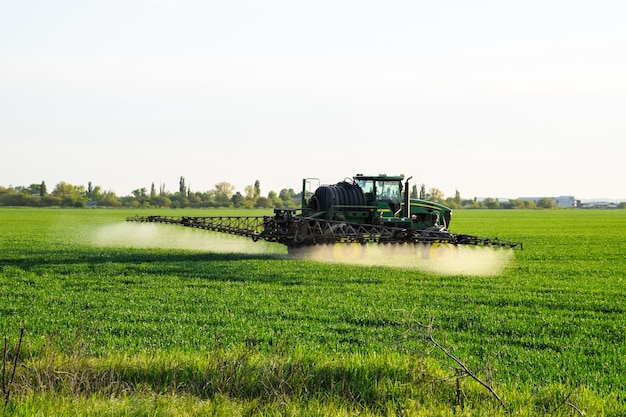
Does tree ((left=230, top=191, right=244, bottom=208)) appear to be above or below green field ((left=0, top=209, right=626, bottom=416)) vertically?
above

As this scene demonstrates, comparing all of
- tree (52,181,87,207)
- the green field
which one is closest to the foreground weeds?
the green field

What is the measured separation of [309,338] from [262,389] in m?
3.42

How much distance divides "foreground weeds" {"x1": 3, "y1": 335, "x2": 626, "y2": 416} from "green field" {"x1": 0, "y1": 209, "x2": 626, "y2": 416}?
3cm

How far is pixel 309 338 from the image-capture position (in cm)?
1215

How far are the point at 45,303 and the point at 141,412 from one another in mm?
9603

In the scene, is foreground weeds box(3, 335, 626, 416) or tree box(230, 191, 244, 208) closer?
foreground weeds box(3, 335, 626, 416)

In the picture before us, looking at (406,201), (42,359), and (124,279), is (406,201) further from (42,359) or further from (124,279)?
(42,359)

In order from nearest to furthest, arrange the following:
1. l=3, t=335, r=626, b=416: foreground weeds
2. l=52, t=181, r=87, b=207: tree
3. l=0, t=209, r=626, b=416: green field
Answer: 1. l=3, t=335, r=626, b=416: foreground weeds
2. l=0, t=209, r=626, b=416: green field
3. l=52, t=181, r=87, b=207: tree

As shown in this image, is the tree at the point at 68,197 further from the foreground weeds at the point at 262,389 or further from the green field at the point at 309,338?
the foreground weeds at the point at 262,389

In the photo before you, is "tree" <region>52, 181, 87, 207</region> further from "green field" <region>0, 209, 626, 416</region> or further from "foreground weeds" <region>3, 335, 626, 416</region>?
"foreground weeds" <region>3, 335, 626, 416</region>

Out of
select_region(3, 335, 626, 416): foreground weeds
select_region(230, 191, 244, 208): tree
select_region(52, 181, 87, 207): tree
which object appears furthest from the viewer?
select_region(230, 191, 244, 208): tree

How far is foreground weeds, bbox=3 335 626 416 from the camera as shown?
7895mm

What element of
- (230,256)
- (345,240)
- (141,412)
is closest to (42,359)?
(141,412)

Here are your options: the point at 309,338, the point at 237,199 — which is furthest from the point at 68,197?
the point at 309,338
